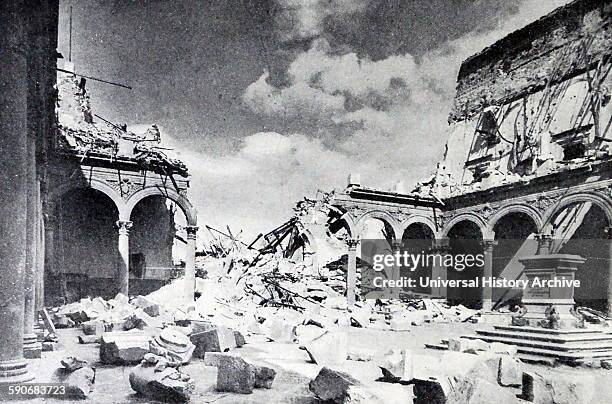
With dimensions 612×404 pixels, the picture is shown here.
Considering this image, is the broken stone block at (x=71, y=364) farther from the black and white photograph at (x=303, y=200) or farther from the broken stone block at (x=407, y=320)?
the broken stone block at (x=407, y=320)

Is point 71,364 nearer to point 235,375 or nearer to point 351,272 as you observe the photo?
point 235,375

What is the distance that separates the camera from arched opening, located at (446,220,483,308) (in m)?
19.6

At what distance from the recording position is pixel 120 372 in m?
5.74

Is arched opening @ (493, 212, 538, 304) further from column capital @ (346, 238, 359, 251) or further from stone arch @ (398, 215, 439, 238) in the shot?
column capital @ (346, 238, 359, 251)

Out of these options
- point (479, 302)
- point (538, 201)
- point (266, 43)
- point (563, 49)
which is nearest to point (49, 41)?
point (266, 43)

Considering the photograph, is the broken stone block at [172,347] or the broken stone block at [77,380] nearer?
the broken stone block at [77,380]

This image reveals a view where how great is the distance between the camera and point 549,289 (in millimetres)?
8570

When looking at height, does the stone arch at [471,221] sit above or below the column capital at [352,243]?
above

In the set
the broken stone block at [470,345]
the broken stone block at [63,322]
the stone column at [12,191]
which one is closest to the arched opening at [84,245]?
the broken stone block at [63,322]

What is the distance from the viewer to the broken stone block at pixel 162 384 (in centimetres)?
459

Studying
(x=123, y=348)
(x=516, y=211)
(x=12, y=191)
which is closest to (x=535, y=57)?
(x=516, y=211)

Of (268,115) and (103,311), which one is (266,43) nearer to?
(268,115)

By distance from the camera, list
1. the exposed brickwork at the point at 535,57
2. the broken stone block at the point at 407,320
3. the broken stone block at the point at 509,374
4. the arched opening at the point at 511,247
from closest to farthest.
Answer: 1. the broken stone block at the point at 509,374
2. the broken stone block at the point at 407,320
3. the exposed brickwork at the point at 535,57
4. the arched opening at the point at 511,247

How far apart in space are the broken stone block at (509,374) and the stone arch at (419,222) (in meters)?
14.1
